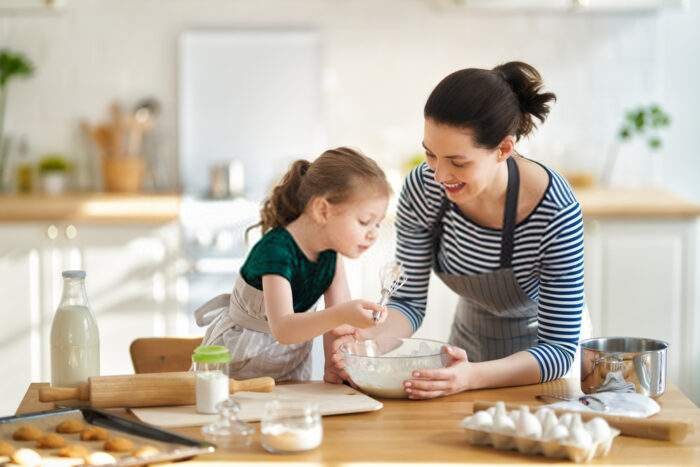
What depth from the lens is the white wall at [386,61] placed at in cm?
514

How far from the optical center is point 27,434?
2.04 metres

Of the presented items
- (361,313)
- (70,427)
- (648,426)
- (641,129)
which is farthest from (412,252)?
(641,129)

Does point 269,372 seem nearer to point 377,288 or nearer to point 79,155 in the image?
point 377,288

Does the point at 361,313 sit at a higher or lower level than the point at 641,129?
lower

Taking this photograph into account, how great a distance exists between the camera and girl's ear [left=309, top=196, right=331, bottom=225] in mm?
2512

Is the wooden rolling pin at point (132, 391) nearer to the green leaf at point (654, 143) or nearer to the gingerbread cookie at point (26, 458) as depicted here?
the gingerbread cookie at point (26, 458)

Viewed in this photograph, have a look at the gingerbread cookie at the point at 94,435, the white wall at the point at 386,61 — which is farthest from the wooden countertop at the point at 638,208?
the gingerbread cookie at the point at 94,435

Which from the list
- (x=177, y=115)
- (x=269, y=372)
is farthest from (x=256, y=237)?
(x=269, y=372)

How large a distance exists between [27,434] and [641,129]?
365 centimetres

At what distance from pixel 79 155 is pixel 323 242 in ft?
9.65

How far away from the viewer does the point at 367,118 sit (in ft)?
17.2

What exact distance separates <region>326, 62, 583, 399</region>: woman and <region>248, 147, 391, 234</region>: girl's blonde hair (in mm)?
137

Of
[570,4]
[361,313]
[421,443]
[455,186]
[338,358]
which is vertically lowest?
[421,443]

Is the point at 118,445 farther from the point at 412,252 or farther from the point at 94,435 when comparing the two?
the point at 412,252
